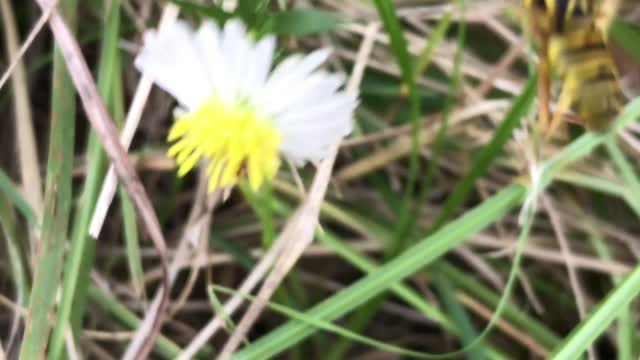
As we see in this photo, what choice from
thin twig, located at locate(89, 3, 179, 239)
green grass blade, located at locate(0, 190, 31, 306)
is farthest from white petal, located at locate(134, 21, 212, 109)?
green grass blade, located at locate(0, 190, 31, 306)

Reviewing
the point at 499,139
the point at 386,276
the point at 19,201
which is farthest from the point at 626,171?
the point at 19,201

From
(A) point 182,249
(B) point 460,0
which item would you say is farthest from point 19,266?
(B) point 460,0

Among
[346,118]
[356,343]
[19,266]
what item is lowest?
[356,343]

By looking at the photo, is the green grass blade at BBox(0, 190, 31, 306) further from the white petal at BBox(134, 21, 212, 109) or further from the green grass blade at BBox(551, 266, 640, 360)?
the green grass blade at BBox(551, 266, 640, 360)

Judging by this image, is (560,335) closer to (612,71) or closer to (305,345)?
(305,345)

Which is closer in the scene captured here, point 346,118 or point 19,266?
point 346,118

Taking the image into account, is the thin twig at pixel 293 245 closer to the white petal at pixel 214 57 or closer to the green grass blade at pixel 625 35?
the white petal at pixel 214 57

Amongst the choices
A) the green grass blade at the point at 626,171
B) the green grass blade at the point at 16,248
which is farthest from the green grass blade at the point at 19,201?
the green grass blade at the point at 626,171
